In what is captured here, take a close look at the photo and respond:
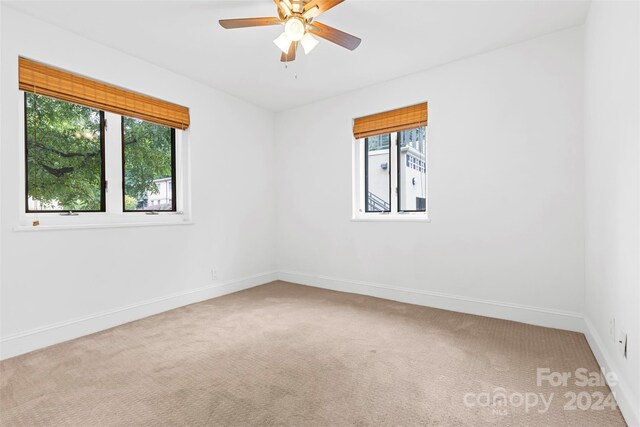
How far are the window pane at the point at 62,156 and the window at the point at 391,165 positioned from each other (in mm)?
2750

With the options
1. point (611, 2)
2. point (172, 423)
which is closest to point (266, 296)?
point (172, 423)

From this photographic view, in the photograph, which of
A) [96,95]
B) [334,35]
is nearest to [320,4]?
[334,35]

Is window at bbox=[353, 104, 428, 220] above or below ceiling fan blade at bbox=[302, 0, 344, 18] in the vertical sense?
below

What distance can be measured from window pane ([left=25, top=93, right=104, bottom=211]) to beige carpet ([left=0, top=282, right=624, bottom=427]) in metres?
1.18

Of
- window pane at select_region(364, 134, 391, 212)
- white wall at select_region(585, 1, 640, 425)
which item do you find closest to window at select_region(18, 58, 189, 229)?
window pane at select_region(364, 134, 391, 212)

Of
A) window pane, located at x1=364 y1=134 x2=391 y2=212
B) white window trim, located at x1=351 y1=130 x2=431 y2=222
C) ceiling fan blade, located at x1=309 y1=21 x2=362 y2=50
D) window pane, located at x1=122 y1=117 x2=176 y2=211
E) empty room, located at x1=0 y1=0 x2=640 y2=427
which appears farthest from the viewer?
window pane, located at x1=364 y1=134 x2=391 y2=212

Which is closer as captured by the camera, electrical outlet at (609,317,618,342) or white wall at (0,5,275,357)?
electrical outlet at (609,317,618,342)

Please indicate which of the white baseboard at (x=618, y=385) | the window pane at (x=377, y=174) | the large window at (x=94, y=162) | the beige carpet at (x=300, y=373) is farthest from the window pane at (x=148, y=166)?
the white baseboard at (x=618, y=385)

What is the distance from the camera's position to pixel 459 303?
3.13m

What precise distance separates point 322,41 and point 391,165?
1.67 m

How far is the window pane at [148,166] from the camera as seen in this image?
123 inches

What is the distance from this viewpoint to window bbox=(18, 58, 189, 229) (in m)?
2.49

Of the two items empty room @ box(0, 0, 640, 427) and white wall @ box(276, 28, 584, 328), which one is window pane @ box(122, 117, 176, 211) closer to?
empty room @ box(0, 0, 640, 427)

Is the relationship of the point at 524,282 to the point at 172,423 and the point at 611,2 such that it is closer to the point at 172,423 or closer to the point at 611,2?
the point at 611,2
